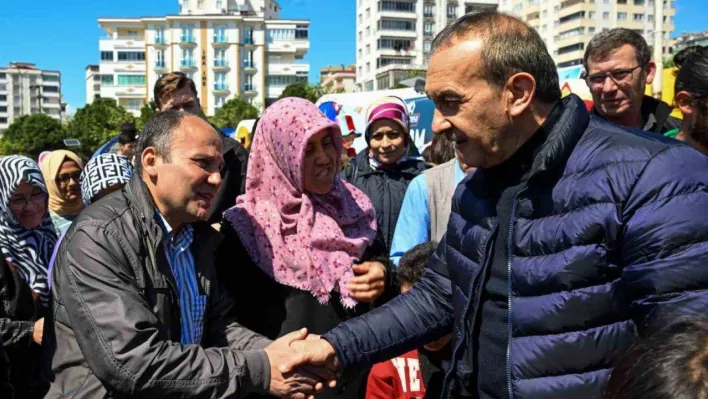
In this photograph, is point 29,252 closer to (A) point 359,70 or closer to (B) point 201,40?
(B) point 201,40

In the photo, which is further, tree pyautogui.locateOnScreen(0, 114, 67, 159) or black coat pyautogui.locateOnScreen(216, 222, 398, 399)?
tree pyautogui.locateOnScreen(0, 114, 67, 159)

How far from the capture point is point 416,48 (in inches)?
4166

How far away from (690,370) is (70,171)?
484cm

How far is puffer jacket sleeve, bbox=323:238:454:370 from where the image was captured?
266cm

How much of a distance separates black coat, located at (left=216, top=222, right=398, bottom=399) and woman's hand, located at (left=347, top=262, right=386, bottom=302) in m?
0.11

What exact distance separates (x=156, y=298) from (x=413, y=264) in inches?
54.8

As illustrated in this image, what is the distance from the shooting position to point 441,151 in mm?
5355

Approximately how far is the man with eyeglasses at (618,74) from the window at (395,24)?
101886 mm

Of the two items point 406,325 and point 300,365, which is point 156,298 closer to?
point 300,365

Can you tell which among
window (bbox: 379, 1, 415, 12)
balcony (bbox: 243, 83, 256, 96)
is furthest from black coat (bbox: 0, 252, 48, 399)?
window (bbox: 379, 1, 415, 12)

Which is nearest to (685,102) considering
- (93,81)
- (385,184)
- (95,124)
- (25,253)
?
(385,184)

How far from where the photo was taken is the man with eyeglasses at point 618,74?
4.30 m

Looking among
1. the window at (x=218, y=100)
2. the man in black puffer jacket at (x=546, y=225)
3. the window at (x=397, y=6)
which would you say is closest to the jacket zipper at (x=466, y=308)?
the man in black puffer jacket at (x=546, y=225)

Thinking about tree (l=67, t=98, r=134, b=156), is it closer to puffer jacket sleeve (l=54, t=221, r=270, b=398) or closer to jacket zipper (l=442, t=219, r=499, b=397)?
puffer jacket sleeve (l=54, t=221, r=270, b=398)
